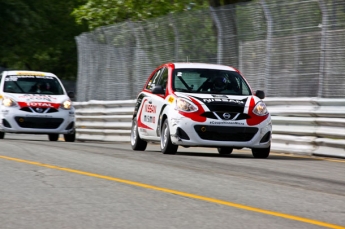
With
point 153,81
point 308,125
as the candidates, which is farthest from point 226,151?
point 153,81

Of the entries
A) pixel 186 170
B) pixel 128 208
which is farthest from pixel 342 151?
pixel 128 208

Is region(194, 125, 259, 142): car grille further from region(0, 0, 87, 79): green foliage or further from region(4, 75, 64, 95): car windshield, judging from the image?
region(0, 0, 87, 79): green foliage

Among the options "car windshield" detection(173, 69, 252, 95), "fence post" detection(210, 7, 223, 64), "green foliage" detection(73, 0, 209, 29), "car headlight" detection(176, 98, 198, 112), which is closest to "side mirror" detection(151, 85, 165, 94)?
"car windshield" detection(173, 69, 252, 95)

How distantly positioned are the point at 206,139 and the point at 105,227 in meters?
7.60

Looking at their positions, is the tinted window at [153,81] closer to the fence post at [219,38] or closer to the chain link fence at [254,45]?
the chain link fence at [254,45]

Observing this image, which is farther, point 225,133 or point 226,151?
A: point 226,151

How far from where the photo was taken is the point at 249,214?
26.2 ft

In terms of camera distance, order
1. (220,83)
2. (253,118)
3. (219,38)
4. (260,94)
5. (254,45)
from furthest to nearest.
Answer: (219,38), (254,45), (220,83), (260,94), (253,118)

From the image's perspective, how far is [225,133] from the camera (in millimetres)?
14688

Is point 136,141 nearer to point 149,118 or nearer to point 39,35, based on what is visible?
point 149,118

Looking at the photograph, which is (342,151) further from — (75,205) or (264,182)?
(75,205)

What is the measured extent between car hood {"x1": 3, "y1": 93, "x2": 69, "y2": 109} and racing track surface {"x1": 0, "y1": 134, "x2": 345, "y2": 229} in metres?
7.07

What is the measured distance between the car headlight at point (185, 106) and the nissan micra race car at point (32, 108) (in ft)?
24.1

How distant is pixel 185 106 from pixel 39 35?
4050cm
